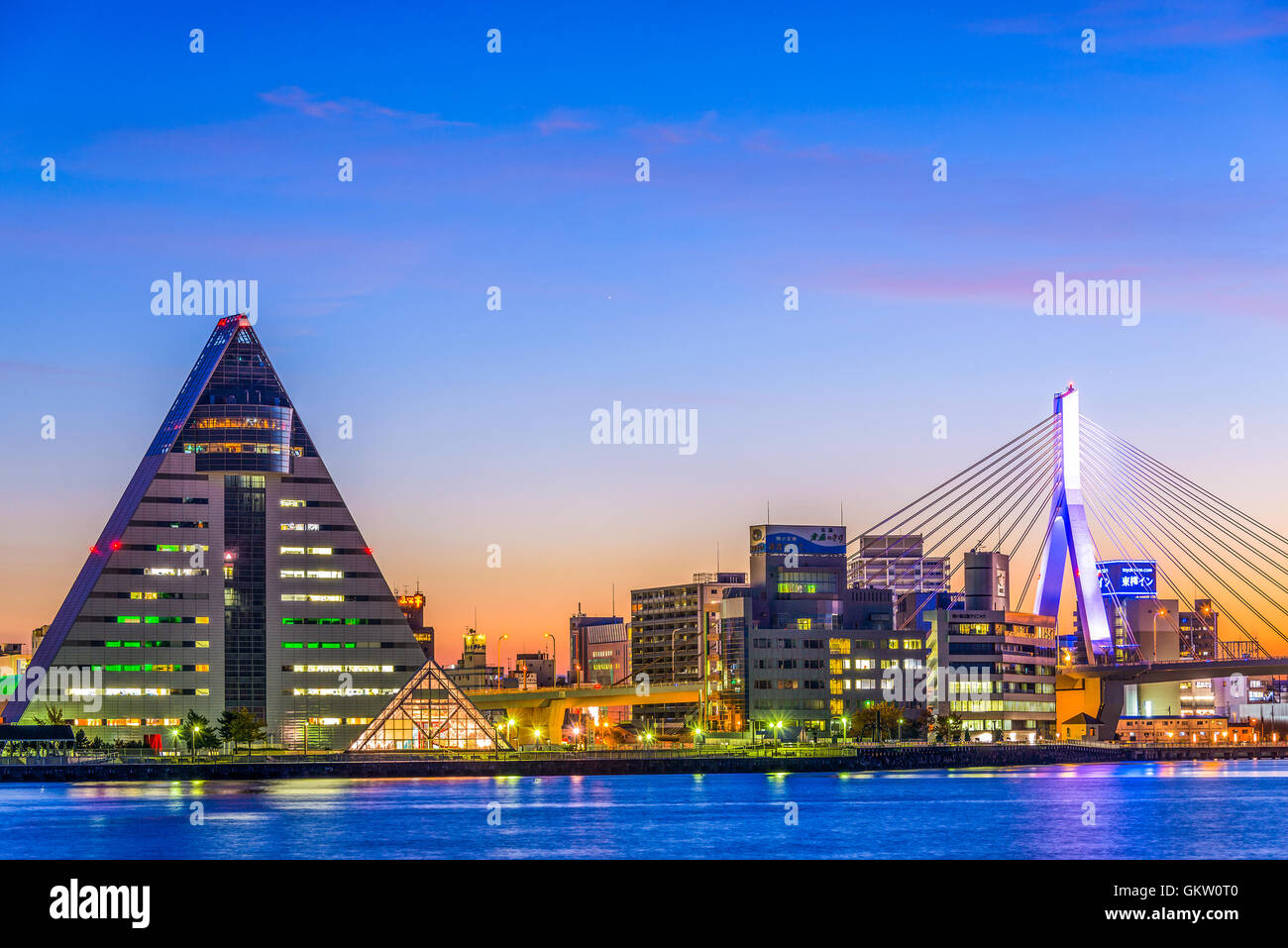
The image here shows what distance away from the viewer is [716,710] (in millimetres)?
162250

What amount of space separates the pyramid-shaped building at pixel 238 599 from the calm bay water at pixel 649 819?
17.8 meters

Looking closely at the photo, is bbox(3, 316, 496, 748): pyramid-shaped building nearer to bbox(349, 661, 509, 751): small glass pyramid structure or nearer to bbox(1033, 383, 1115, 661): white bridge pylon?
bbox(349, 661, 509, 751): small glass pyramid structure

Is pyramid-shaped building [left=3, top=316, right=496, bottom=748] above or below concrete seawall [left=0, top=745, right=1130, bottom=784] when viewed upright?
above

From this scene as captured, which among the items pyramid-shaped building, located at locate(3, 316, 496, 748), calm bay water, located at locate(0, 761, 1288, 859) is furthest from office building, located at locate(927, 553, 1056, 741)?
pyramid-shaped building, located at locate(3, 316, 496, 748)

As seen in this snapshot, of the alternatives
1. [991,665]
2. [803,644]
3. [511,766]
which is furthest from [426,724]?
[991,665]

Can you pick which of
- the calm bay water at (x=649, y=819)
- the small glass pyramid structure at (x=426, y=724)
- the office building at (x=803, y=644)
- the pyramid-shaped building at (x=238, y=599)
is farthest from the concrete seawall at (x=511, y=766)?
the office building at (x=803, y=644)

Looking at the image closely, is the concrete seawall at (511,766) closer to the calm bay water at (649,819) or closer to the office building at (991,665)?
the calm bay water at (649,819)

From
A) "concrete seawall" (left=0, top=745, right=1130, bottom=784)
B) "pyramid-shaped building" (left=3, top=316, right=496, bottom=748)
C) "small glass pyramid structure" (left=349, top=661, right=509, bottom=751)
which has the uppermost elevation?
"pyramid-shaped building" (left=3, top=316, right=496, bottom=748)

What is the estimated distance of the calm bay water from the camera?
214 feet

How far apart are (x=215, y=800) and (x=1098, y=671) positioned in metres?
115

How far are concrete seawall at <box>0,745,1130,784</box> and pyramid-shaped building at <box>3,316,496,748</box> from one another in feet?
26.7

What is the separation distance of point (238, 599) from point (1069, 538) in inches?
3095

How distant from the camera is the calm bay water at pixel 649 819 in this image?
65.2 meters
